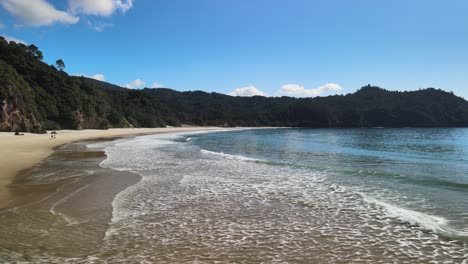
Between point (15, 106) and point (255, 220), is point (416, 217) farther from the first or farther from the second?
point (15, 106)

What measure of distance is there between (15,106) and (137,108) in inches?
2802

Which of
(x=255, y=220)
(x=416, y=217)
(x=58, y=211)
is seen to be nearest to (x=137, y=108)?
(x=58, y=211)

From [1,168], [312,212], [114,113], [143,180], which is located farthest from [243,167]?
[114,113]

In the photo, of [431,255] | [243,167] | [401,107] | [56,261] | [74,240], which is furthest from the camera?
[401,107]

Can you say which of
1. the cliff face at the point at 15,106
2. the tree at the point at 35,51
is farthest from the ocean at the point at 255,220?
the tree at the point at 35,51

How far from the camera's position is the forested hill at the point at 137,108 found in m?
53.9

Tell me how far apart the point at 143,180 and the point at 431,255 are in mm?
10915

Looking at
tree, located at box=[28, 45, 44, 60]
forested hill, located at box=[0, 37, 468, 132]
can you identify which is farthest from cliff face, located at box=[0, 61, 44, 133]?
tree, located at box=[28, 45, 44, 60]

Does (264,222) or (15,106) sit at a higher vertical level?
(15,106)

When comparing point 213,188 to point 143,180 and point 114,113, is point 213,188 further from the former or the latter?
point 114,113

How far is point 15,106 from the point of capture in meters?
48.4

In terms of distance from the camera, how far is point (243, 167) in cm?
1930

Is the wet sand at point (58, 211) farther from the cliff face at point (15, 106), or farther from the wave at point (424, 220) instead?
the cliff face at point (15, 106)

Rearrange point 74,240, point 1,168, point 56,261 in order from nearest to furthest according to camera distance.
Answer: point 56,261, point 74,240, point 1,168
